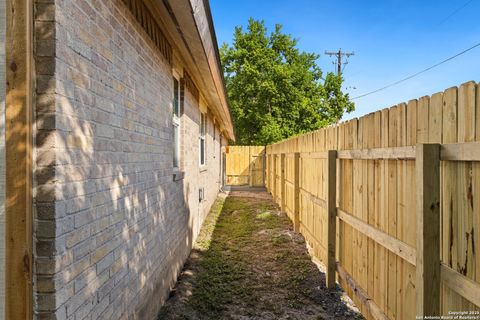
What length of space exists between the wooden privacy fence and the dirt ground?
1.33 feet

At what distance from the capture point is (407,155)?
7.82ft

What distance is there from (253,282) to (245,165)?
1588 centimetres

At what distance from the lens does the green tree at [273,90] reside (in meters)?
26.5

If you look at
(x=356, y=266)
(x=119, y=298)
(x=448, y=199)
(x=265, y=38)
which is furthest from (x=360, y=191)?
(x=265, y=38)

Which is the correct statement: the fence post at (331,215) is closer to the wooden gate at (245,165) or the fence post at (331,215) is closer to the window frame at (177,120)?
the window frame at (177,120)

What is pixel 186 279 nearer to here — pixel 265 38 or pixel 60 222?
pixel 60 222

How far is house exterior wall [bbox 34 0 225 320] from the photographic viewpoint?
161 cm

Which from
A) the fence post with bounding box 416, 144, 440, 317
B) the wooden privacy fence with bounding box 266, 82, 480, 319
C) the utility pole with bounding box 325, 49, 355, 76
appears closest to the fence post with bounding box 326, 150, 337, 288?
the wooden privacy fence with bounding box 266, 82, 480, 319

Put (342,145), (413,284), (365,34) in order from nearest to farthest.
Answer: (413,284) < (342,145) < (365,34)

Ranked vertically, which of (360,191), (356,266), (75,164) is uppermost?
(75,164)

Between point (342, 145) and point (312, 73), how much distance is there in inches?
1104

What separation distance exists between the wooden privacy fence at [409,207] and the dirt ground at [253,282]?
406 mm

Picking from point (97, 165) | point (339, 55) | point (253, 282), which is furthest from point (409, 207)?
point (339, 55)

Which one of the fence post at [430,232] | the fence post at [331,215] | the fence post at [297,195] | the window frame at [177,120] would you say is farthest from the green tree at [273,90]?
the fence post at [430,232]
